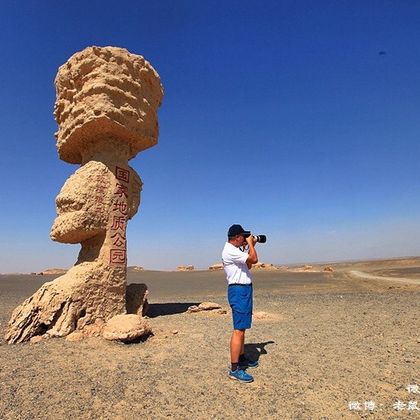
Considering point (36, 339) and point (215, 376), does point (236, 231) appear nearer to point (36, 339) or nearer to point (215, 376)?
point (215, 376)

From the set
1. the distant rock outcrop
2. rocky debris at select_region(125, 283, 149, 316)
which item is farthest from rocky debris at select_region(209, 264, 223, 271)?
rocky debris at select_region(125, 283, 149, 316)

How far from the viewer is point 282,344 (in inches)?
251

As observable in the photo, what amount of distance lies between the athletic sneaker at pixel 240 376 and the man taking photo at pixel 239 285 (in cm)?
1

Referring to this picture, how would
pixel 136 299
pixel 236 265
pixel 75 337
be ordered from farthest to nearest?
pixel 136 299
pixel 75 337
pixel 236 265

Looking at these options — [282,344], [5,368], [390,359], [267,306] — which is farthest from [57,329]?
[267,306]

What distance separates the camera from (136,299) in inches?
356

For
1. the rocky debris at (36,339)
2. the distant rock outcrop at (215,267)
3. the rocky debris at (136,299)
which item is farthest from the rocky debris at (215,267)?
the rocky debris at (36,339)

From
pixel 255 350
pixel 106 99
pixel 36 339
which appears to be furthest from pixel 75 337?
pixel 106 99

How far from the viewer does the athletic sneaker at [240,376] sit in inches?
177

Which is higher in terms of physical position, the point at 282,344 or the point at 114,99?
the point at 114,99

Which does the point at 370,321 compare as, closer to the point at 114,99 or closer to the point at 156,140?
the point at 156,140

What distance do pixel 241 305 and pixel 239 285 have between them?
0.90ft

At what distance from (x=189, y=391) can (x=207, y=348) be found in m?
1.91

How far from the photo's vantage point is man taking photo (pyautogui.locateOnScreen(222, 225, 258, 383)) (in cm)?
474
